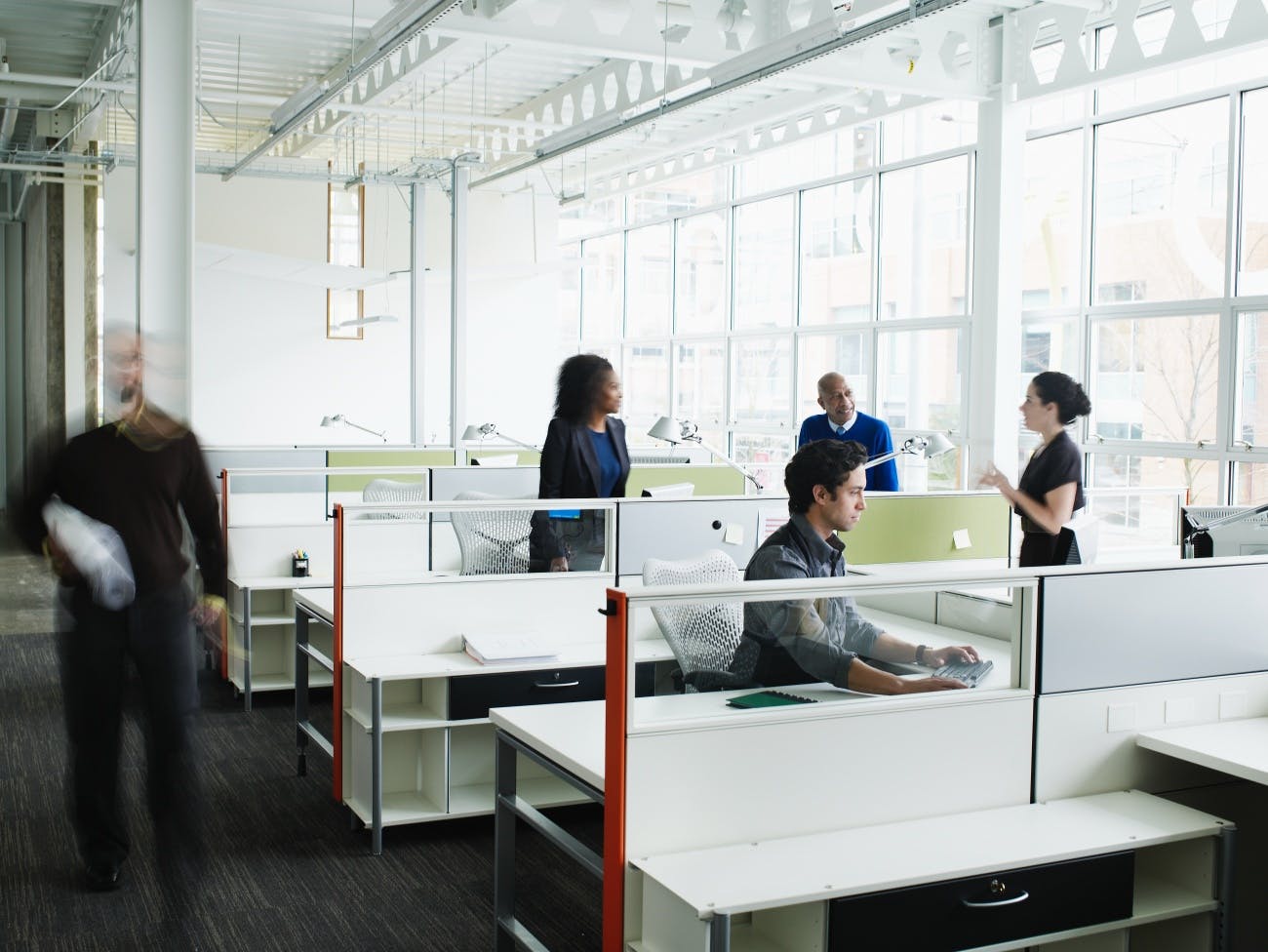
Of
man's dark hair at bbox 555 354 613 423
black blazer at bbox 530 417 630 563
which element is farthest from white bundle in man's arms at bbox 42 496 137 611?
man's dark hair at bbox 555 354 613 423

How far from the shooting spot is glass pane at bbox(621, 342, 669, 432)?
13406 millimetres

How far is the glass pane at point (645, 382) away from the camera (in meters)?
13.4

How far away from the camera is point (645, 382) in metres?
13.8

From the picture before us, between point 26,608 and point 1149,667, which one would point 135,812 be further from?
point 26,608

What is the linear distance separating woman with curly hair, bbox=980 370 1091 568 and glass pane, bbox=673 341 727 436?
801 cm

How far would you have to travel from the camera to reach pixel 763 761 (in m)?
2.42

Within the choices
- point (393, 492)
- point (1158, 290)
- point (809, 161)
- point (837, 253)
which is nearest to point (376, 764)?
point (393, 492)

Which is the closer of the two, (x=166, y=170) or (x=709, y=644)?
(x=709, y=644)

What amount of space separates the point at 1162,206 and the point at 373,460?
4.83 m

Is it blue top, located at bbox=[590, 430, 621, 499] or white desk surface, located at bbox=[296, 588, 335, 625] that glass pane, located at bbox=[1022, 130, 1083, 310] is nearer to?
blue top, located at bbox=[590, 430, 621, 499]

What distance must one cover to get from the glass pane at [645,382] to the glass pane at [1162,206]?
6.05 metres

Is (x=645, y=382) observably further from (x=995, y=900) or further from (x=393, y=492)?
(x=995, y=900)

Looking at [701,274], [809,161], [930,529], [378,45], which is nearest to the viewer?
[930,529]

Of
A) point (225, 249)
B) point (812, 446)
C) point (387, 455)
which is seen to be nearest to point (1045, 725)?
point (812, 446)
